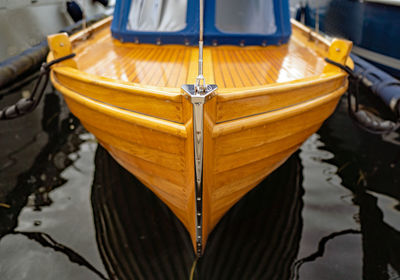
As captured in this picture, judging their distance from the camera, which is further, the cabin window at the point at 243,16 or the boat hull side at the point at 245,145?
the cabin window at the point at 243,16

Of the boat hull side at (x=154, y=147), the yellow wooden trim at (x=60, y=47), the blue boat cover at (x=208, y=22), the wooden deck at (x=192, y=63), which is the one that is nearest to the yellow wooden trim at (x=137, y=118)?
the boat hull side at (x=154, y=147)

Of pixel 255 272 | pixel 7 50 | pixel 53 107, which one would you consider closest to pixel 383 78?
pixel 255 272

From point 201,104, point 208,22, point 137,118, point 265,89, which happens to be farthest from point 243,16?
point 201,104

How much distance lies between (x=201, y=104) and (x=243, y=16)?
6.42 feet

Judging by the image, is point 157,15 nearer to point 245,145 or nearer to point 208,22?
point 208,22

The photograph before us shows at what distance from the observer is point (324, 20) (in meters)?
7.96

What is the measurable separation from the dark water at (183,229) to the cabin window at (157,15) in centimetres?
178

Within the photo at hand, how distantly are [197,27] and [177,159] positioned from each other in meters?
1.70

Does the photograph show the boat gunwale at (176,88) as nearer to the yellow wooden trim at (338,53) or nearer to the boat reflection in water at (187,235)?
the yellow wooden trim at (338,53)

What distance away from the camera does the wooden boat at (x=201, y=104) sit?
1900 millimetres

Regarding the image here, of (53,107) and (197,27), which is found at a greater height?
(197,27)

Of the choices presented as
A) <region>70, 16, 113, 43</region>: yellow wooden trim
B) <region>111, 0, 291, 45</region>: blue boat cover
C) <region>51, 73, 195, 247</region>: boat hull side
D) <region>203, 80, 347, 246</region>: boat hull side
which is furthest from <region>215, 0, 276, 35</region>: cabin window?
<region>70, 16, 113, 43</region>: yellow wooden trim

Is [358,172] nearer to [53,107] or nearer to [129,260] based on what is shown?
[129,260]

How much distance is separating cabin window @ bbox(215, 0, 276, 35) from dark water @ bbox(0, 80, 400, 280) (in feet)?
5.90
